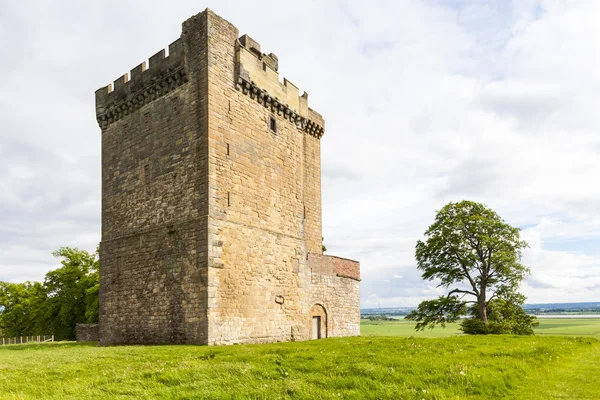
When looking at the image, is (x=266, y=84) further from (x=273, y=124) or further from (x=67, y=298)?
(x=67, y=298)

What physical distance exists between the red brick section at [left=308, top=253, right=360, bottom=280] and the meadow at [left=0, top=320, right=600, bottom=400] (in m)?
10.9

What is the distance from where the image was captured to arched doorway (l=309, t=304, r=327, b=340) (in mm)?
23797

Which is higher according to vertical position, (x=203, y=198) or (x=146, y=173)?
(x=146, y=173)

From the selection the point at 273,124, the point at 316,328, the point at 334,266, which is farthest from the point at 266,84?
the point at 316,328

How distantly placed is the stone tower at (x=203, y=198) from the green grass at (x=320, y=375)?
176 inches

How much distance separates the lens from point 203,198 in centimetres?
1731

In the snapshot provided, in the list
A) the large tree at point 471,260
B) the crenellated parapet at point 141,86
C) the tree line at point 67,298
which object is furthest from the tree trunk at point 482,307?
the tree line at point 67,298

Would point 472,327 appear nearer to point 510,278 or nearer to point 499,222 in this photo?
point 510,278

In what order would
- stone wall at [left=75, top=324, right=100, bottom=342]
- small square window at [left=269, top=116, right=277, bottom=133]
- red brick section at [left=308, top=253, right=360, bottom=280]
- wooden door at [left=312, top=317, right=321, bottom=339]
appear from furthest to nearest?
stone wall at [left=75, top=324, right=100, bottom=342] < red brick section at [left=308, top=253, right=360, bottom=280] < wooden door at [left=312, top=317, right=321, bottom=339] < small square window at [left=269, top=116, right=277, bottom=133]

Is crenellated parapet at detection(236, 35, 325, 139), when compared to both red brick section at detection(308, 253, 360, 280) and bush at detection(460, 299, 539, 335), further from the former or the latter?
bush at detection(460, 299, 539, 335)

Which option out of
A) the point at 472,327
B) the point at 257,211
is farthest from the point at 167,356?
the point at 472,327

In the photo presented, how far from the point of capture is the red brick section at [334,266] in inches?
951

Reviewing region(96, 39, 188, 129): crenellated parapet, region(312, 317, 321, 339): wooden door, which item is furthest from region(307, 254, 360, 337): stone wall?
region(96, 39, 188, 129): crenellated parapet

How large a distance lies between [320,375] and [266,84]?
48.5 feet
